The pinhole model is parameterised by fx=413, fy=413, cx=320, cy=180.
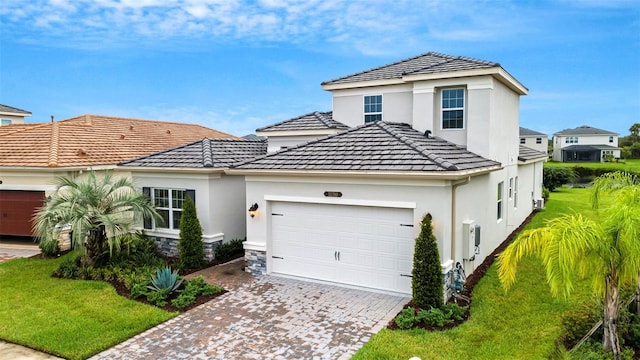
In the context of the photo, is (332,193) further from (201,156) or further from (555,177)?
(555,177)

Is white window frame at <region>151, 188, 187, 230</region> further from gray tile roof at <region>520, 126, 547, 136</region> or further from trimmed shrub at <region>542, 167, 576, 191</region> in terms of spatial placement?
gray tile roof at <region>520, 126, 547, 136</region>

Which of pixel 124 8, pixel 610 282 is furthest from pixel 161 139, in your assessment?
pixel 610 282

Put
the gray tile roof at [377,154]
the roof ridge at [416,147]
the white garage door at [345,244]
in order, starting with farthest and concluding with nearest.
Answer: the white garage door at [345,244] → the gray tile roof at [377,154] → the roof ridge at [416,147]

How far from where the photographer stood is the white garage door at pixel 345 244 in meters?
9.83

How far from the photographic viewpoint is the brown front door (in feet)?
51.6

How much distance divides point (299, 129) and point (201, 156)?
3.84 meters

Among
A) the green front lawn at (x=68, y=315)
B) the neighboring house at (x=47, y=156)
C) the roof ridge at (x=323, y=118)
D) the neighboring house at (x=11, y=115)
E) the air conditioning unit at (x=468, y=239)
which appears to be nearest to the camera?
the green front lawn at (x=68, y=315)

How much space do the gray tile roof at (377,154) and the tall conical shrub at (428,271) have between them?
1437 millimetres

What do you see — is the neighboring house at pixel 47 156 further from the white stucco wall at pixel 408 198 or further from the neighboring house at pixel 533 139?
the neighboring house at pixel 533 139

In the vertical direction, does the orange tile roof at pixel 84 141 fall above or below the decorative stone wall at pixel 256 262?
above

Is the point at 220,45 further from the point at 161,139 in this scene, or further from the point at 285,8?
the point at 285,8

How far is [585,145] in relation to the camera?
67.1 metres

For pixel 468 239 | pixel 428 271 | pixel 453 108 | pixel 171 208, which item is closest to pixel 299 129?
pixel 171 208

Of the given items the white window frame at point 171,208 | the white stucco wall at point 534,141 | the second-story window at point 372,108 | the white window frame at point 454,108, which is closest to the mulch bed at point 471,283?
the white window frame at point 454,108
